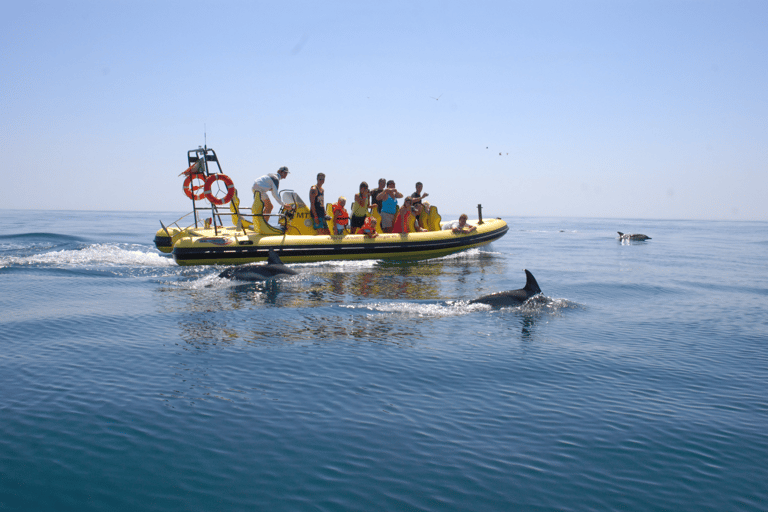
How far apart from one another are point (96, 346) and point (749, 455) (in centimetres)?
829

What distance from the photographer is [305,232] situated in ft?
59.6

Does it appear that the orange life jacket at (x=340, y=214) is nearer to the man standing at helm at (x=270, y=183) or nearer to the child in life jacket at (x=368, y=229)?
the child in life jacket at (x=368, y=229)

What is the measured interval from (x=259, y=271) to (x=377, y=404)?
9631mm

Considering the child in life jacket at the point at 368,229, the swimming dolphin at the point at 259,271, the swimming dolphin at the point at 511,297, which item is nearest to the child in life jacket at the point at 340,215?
the child in life jacket at the point at 368,229

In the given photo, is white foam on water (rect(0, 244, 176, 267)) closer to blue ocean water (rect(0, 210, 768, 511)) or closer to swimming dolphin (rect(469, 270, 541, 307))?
blue ocean water (rect(0, 210, 768, 511))

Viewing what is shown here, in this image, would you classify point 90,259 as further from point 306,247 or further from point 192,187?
point 306,247

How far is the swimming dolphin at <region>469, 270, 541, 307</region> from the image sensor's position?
1115 cm

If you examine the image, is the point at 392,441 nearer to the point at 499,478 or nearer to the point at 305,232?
the point at 499,478

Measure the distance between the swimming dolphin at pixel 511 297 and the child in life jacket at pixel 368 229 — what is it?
7.11 meters

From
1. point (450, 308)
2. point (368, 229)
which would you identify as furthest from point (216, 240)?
point (450, 308)

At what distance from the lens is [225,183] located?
17016 millimetres

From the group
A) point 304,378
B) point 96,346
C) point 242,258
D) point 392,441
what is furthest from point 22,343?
point 242,258

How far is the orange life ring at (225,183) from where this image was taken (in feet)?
55.4

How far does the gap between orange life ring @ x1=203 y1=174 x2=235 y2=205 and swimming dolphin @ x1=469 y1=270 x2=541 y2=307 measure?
30.4ft
